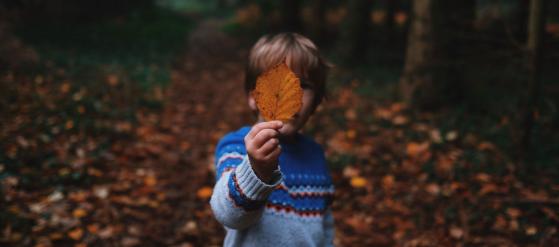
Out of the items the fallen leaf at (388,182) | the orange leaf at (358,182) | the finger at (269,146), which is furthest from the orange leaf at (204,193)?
the finger at (269,146)

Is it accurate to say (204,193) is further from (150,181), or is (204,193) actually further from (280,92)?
(280,92)

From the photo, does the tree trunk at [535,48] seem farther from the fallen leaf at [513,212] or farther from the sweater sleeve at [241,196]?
the sweater sleeve at [241,196]

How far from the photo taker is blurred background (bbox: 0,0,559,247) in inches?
120

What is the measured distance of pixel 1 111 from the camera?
172 inches

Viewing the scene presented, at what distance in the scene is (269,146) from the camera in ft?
3.30

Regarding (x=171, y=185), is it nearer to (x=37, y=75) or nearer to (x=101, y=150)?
(x=101, y=150)

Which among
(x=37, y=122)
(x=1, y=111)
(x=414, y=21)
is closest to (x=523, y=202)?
(x=414, y=21)

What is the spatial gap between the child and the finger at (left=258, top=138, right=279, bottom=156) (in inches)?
8.2

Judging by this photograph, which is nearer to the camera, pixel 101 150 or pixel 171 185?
pixel 171 185

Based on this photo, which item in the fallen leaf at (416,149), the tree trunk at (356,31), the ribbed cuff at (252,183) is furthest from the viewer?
the tree trunk at (356,31)

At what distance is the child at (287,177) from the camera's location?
1.29 metres

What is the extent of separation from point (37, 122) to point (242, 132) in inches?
146

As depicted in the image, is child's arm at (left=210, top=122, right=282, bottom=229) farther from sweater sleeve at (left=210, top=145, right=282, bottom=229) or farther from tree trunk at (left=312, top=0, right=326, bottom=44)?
tree trunk at (left=312, top=0, right=326, bottom=44)

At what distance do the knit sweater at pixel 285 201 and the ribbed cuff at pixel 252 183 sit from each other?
84mm
